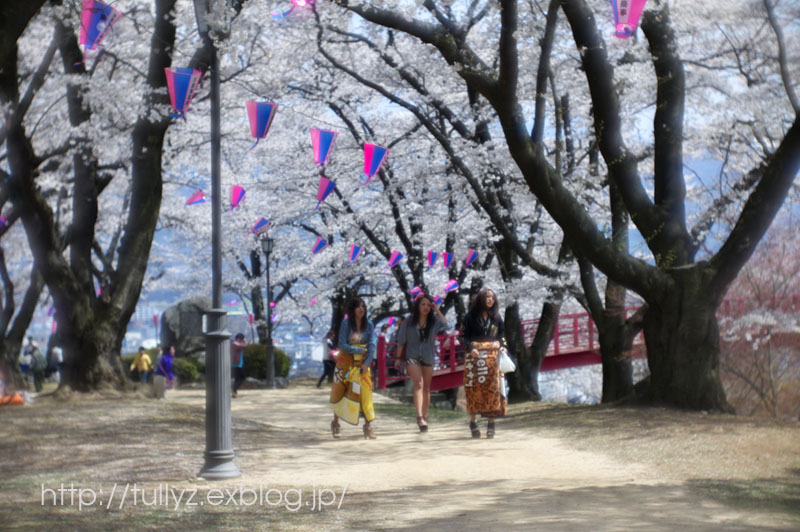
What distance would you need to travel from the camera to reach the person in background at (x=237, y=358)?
67.4ft

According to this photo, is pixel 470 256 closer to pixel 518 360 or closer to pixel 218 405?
pixel 518 360

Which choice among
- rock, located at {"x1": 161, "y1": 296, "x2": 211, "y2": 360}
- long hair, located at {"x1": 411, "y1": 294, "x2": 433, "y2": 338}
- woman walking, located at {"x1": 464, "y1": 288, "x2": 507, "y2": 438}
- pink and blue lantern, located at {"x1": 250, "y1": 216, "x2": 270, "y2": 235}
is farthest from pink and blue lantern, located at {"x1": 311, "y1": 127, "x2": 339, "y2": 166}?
rock, located at {"x1": 161, "y1": 296, "x2": 211, "y2": 360}

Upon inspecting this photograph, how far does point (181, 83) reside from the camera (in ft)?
40.2

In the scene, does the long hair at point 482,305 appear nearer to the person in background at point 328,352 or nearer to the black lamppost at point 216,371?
the black lamppost at point 216,371

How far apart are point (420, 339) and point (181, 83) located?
489 cm

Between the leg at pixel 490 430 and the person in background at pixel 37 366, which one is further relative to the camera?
the person in background at pixel 37 366

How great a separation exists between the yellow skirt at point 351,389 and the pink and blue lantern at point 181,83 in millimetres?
4480

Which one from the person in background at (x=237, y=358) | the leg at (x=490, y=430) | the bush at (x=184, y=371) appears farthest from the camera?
the bush at (x=184, y=371)

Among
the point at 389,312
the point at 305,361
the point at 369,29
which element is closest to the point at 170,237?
the point at 389,312

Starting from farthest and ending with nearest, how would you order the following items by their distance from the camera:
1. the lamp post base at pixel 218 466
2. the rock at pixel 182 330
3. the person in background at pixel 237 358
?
the rock at pixel 182 330 < the person in background at pixel 237 358 < the lamp post base at pixel 218 466

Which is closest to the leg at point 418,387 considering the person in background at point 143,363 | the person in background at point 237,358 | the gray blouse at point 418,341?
the gray blouse at point 418,341

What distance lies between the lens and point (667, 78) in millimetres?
12281

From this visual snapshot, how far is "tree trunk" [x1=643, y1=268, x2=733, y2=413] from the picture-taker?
11125 millimetres

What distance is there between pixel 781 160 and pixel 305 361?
5602 cm
